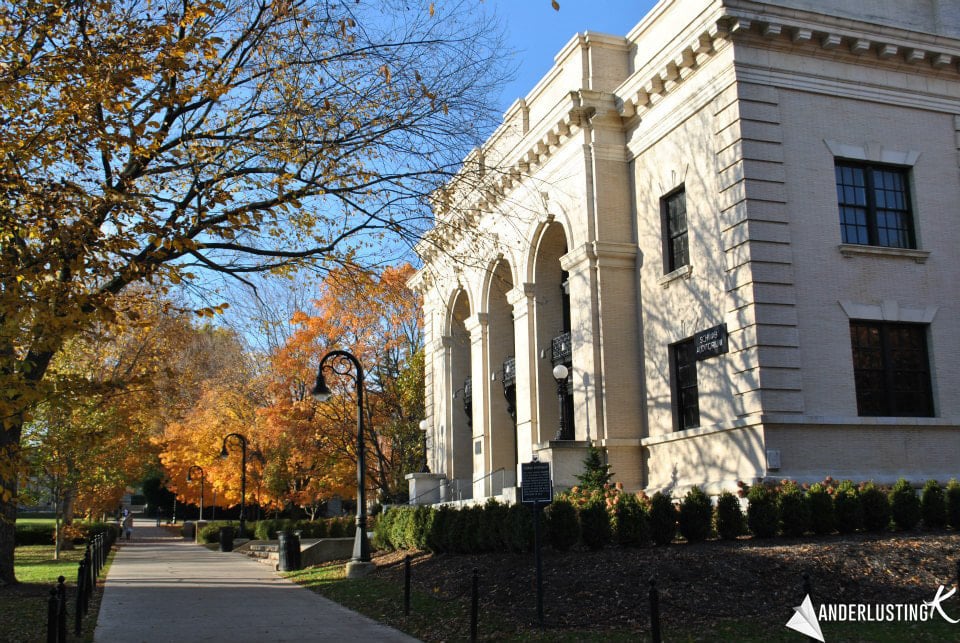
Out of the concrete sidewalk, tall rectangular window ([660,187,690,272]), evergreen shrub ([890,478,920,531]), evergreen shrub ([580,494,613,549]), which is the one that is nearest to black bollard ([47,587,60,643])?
the concrete sidewalk

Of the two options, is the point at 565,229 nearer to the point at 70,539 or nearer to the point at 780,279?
the point at 780,279

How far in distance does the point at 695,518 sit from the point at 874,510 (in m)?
3.06

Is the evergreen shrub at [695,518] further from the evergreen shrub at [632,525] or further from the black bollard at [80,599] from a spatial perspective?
the black bollard at [80,599]

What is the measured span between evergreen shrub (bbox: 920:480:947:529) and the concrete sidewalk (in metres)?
9.63

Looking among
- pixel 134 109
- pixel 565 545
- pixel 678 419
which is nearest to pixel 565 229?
pixel 678 419

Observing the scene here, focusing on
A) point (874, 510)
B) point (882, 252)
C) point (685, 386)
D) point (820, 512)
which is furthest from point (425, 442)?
point (874, 510)

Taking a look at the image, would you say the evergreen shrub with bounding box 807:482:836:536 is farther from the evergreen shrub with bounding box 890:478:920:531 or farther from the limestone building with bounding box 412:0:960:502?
the limestone building with bounding box 412:0:960:502

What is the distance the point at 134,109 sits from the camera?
42.5 feet

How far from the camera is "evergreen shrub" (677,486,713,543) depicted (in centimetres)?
1606

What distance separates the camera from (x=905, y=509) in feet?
51.9

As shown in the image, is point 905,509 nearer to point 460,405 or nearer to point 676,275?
point 676,275

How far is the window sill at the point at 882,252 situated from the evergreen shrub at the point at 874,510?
572 cm

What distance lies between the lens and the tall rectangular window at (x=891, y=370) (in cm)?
1909

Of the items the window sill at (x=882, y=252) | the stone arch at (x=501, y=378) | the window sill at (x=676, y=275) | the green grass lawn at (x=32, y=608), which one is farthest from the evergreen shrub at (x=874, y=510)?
the stone arch at (x=501, y=378)
